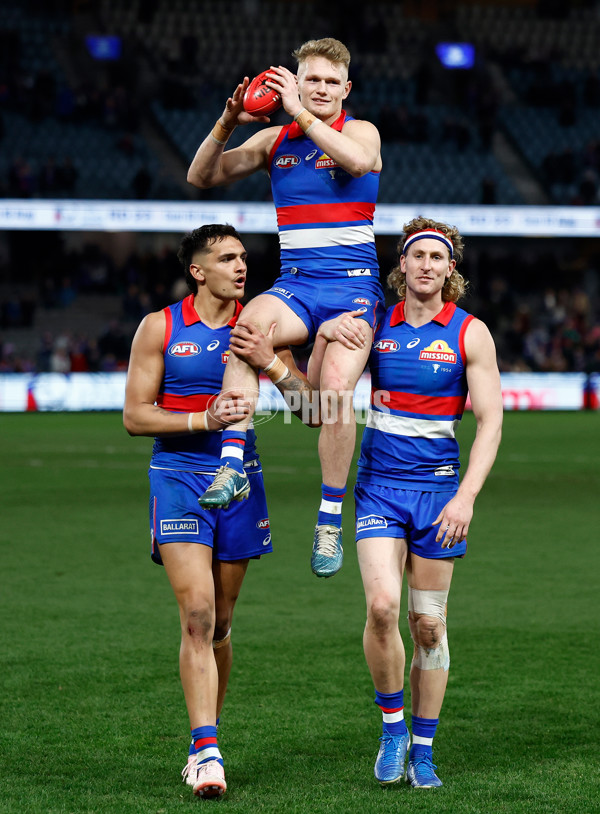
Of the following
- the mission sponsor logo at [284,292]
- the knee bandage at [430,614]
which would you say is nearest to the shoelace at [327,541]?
the knee bandage at [430,614]

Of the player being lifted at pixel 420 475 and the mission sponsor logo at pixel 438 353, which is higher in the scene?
the mission sponsor logo at pixel 438 353

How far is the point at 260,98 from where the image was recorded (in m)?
5.04

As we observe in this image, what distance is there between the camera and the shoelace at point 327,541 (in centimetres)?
468

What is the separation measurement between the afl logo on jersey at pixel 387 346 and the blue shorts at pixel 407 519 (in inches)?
24.2

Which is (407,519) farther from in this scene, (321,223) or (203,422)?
(321,223)

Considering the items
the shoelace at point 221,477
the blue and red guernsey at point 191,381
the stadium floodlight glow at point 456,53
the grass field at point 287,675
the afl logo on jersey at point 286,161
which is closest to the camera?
the shoelace at point 221,477

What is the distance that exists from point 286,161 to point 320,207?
283mm

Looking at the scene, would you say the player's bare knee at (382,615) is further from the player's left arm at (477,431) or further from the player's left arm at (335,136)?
the player's left arm at (335,136)

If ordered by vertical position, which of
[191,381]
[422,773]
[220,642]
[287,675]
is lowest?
[287,675]

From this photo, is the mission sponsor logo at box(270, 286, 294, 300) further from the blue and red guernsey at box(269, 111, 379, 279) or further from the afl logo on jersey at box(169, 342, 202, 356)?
the afl logo on jersey at box(169, 342, 202, 356)

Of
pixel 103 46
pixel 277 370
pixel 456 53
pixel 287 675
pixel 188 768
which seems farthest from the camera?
pixel 456 53

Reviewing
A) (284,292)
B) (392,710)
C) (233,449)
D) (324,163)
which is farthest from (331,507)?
(324,163)

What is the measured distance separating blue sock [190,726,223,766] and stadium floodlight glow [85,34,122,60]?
31.3 metres

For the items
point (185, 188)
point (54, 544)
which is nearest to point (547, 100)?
point (185, 188)
